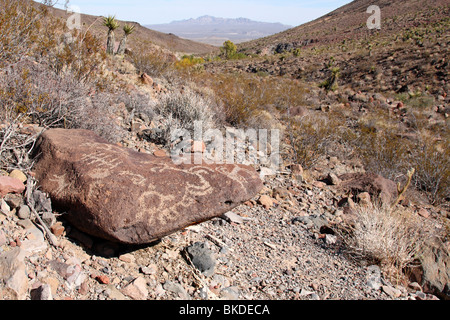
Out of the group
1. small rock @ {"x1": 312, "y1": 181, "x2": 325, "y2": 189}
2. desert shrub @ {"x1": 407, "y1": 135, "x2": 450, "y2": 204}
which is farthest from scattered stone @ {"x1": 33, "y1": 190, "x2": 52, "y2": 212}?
desert shrub @ {"x1": 407, "y1": 135, "x2": 450, "y2": 204}

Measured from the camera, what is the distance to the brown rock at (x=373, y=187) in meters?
4.84

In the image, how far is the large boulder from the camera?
252 cm

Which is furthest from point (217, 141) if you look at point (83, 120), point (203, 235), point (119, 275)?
point (119, 275)

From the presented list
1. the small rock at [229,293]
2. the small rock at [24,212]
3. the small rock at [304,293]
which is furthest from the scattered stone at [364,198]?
the small rock at [24,212]

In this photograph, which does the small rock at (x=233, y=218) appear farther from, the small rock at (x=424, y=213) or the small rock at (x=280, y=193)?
the small rock at (x=424, y=213)

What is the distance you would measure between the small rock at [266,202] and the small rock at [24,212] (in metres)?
2.68

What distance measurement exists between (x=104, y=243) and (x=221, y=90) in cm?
612

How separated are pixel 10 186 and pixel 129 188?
100cm

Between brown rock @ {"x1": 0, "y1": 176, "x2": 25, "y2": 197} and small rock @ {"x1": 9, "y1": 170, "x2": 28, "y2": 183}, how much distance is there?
125 mm

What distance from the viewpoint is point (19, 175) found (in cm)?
288

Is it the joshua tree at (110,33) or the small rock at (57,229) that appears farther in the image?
the joshua tree at (110,33)

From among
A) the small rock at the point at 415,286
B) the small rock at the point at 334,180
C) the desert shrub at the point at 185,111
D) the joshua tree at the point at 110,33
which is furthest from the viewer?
the joshua tree at the point at 110,33

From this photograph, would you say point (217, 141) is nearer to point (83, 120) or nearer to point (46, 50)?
point (83, 120)
